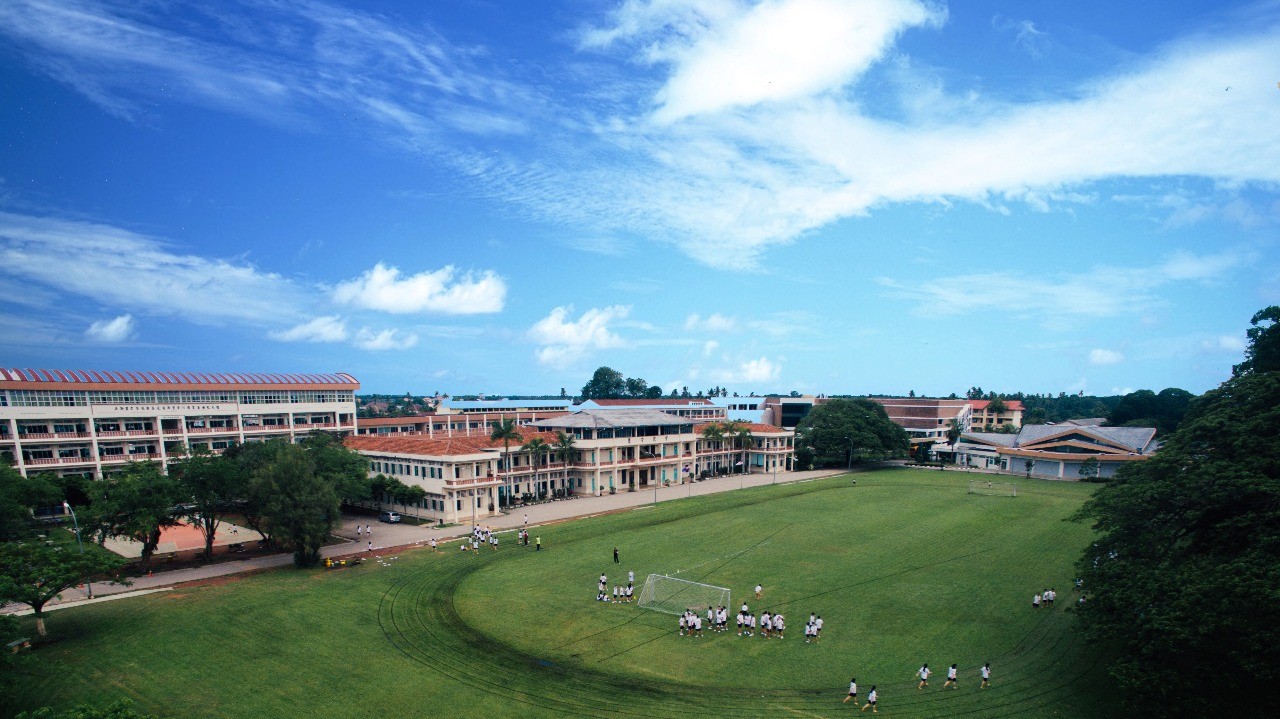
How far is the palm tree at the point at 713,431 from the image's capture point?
81.6m

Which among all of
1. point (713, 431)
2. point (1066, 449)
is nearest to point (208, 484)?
point (713, 431)

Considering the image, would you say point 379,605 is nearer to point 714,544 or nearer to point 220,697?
point 220,697

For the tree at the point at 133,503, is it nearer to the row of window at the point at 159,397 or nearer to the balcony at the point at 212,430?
the row of window at the point at 159,397

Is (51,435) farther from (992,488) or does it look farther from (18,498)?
(992,488)

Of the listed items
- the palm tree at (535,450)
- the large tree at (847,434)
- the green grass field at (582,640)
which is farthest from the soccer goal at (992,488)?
the palm tree at (535,450)

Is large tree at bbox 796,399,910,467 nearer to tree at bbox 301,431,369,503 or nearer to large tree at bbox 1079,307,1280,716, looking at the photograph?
large tree at bbox 1079,307,1280,716

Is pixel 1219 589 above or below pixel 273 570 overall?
above

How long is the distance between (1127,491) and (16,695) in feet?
136

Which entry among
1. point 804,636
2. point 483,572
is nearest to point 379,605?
point 483,572

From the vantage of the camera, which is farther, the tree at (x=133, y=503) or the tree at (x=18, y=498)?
the tree at (x=133, y=503)

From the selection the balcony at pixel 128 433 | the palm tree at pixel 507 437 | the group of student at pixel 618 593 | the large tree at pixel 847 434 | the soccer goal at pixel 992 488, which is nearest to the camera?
the group of student at pixel 618 593

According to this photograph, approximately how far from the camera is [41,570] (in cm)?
2602

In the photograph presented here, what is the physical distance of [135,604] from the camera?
3134 cm

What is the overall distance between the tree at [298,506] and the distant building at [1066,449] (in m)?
82.5
